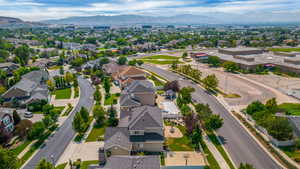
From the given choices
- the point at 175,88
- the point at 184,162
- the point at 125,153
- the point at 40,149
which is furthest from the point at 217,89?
the point at 40,149

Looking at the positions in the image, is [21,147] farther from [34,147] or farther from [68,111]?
[68,111]

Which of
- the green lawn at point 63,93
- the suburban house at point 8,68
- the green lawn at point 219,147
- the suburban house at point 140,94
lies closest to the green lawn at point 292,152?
the green lawn at point 219,147

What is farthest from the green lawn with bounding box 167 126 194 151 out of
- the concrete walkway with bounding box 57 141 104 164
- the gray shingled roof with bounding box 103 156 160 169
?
the concrete walkway with bounding box 57 141 104 164

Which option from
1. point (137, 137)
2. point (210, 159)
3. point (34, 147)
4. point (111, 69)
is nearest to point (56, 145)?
point (34, 147)

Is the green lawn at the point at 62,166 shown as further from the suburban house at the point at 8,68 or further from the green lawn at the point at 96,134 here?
the suburban house at the point at 8,68


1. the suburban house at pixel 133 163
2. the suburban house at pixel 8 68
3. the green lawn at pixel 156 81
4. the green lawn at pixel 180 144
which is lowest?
the green lawn at pixel 180 144

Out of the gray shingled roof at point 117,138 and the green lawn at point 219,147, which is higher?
the gray shingled roof at point 117,138
